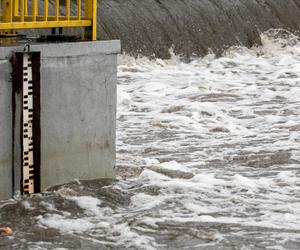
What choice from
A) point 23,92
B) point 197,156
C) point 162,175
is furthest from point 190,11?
point 23,92

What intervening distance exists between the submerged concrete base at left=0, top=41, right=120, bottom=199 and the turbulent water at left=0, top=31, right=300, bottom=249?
22 centimetres

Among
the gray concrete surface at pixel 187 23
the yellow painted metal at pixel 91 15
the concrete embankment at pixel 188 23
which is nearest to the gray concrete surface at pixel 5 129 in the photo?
the yellow painted metal at pixel 91 15

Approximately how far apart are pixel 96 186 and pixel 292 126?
4.65m

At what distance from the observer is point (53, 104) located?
282 inches

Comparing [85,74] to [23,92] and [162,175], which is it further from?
[162,175]

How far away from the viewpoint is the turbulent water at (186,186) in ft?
21.4

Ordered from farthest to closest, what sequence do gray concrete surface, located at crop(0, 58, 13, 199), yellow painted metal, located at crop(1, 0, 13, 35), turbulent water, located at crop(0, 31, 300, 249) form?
yellow painted metal, located at crop(1, 0, 13, 35) → gray concrete surface, located at crop(0, 58, 13, 199) → turbulent water, located at crop(0, 31, 300, 249)

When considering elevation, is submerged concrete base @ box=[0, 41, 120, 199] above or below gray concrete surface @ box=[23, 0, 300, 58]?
below

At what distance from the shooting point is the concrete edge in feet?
22.4

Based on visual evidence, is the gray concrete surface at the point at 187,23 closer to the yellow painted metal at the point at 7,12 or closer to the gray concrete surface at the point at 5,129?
the yellow painted metal at the point at 7,12

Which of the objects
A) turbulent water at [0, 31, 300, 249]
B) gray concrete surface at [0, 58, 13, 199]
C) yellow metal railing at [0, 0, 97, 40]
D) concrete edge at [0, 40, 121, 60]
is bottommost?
turbulent water at [0, 31, 300, 249]

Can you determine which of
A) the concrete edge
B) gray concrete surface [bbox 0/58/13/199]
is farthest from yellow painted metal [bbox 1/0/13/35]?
gray concrete surface [bbox 0/58/13/199]

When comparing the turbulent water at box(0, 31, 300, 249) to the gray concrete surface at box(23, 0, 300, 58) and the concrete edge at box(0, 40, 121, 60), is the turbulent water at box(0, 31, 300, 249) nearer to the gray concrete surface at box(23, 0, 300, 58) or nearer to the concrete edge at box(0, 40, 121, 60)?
Answer: the concrete edge at box(0, 40, 121, 60)

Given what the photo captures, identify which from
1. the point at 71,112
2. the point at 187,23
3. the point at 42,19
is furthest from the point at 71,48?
the point at 187,23
